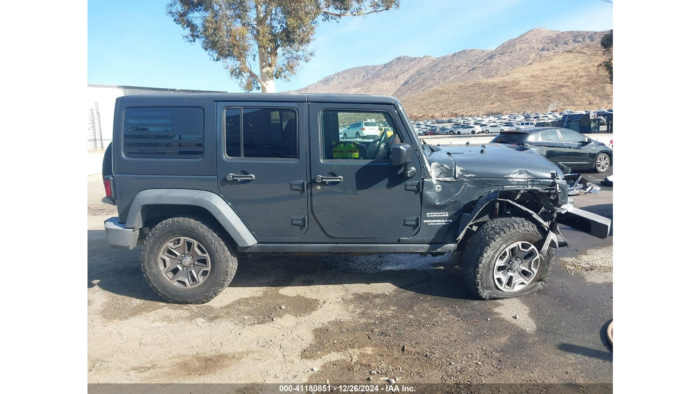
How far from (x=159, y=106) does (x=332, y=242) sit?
2.11 m

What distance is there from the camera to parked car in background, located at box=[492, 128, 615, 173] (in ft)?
38.0

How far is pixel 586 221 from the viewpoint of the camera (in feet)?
13.4

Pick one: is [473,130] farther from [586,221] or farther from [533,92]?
[533,92]

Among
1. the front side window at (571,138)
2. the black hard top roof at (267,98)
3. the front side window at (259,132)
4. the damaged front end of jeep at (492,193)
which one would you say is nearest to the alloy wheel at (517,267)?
the damaged front end of jeep at (492,193)

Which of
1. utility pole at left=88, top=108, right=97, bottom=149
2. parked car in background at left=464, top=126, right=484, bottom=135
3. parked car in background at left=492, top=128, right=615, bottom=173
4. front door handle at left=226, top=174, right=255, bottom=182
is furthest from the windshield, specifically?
parked car in background at left=464, top=126, right=484, bottom=135

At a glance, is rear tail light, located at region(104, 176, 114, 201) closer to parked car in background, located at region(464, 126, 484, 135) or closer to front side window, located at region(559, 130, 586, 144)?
front side window, located at region(559, 130, 586, 144)

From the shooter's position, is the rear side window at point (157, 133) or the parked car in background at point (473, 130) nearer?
the rear side window at point (157, 133)

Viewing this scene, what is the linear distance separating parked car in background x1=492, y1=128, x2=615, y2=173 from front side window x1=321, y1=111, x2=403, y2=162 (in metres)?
8.52

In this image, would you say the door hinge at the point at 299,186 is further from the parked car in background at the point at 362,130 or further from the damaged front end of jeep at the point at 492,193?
the damaged front end of jeep at the point at 492,193

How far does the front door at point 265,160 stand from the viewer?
12.6ft

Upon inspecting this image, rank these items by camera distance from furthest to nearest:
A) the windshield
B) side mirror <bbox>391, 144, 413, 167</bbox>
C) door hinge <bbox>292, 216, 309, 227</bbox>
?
1. the windshield
2. door hinge <bbox>292, 216, 309, 227</bbox>
3. side mirror <bbox>391, 144, 413, 167</bbox>

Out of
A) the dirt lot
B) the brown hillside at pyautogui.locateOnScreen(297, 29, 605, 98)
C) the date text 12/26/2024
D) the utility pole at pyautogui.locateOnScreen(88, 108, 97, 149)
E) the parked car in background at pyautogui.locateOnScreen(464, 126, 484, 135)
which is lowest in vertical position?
the date text 12/26/2024

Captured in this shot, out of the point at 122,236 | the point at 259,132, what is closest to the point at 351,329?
the point at 259,132

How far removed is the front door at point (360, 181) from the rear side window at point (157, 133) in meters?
1.24
